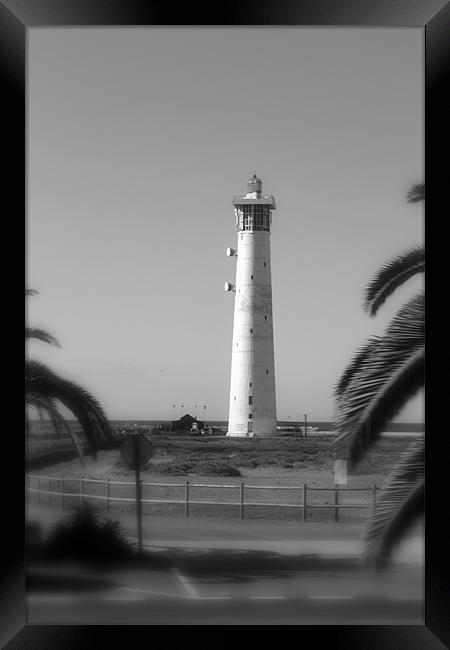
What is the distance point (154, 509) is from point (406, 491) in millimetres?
27350

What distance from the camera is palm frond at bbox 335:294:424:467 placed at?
483 cm

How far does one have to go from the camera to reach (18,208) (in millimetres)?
4020

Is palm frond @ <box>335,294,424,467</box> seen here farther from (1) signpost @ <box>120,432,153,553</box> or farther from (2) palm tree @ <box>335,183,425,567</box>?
(1) signpost @ <box>120,432,153,553</box>

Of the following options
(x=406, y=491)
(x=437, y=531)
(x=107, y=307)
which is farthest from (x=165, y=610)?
(x=107, y=307)

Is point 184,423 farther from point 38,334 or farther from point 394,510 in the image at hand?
point 394,510

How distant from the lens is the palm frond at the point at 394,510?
4.87 m

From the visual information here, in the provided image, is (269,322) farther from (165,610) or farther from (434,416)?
(434,416)

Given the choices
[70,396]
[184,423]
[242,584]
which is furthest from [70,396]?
[184,423]

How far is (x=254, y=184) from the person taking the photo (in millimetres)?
39594

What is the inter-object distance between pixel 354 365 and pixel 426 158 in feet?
7.79

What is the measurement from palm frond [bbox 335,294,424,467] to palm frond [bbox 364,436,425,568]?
209 millimetres

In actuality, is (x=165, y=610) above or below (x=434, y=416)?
below

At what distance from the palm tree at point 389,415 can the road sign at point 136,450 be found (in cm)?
295

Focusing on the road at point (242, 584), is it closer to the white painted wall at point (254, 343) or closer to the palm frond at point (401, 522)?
the palm frond at point (401, 522)
